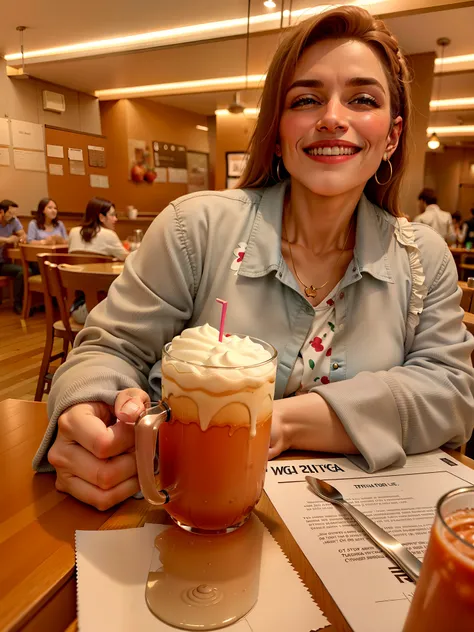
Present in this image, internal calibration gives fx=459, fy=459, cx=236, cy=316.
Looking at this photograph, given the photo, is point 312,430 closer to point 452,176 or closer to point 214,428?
point 214,428

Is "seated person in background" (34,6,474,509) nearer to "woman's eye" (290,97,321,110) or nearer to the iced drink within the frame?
"woman's eye" (290,97,321,110)

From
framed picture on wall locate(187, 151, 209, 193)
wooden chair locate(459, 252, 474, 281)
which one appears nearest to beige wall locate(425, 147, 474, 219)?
wooden chair locate(459, 252, 474, 281)

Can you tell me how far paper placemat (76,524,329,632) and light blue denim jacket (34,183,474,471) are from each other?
1.26ft

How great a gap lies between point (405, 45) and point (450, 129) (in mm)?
6820

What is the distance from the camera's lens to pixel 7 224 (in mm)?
6965

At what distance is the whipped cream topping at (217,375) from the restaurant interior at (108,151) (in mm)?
193

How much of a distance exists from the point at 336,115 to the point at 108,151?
30.8 ft

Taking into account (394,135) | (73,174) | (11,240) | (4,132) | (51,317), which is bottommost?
(51,317)

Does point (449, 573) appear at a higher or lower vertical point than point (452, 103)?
lower

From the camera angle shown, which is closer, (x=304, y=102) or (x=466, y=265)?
(x=304, y=102)

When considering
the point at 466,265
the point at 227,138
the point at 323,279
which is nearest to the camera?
the point at 323,279

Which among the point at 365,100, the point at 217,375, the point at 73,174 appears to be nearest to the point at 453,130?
the point at 73,174

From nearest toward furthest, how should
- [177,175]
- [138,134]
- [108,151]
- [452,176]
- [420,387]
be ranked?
[420,387] → [108,151] → [138,134] → [177,175] → [452,176]

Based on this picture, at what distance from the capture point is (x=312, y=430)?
0.87m
